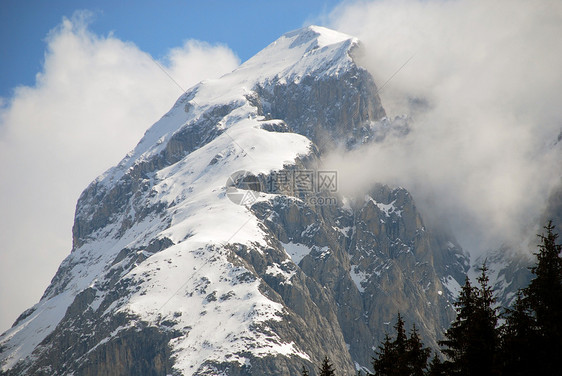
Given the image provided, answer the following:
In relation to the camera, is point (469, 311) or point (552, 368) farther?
point (469, 311)

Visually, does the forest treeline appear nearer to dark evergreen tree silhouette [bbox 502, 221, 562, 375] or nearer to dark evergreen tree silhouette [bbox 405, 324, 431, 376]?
dark evergreen tree silhouette [bbox 502, 221, 562, 375]

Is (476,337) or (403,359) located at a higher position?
(403,359)

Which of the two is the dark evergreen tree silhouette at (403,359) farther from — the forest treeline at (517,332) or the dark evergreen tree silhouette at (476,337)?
the dark evergreen tree silhouette at (476,337)

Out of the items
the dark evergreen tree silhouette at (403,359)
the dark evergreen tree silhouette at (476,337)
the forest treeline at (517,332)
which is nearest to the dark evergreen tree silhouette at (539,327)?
the forest treeline at (517,332)

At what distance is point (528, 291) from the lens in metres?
54.7

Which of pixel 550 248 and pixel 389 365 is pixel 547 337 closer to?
pixel 550 248

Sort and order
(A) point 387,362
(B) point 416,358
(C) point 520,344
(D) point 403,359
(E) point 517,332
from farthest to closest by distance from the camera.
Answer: (A) point 387,362, (B) point 416,358, (D) point 403,359, (E) point 517,332, (C) point 520,344

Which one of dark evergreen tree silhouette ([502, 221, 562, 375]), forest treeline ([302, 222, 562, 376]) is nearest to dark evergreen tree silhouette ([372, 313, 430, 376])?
forest treeline ([302, 222, 562, 376])

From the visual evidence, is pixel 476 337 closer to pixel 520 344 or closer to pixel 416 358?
pixel 520 344

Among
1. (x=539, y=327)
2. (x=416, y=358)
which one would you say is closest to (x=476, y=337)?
(x=539, y=327)

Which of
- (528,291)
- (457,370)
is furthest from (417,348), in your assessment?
(528,291)

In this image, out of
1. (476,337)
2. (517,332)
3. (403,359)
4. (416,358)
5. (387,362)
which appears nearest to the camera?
(476,337)

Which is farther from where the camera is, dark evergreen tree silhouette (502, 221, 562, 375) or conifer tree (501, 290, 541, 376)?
conifer tree (501, 290, 541, 376)

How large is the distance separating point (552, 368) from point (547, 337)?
195 cm
